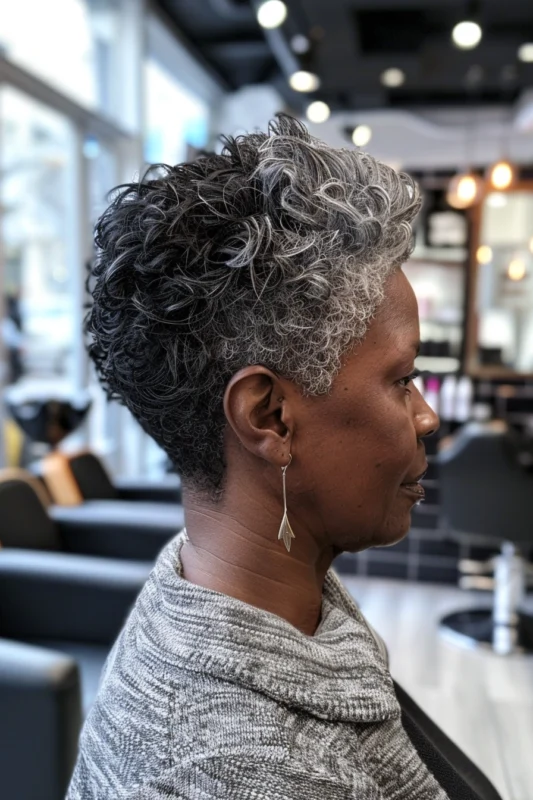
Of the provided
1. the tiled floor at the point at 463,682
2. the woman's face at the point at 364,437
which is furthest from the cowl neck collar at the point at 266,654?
the tiled floor at the point at 463,682

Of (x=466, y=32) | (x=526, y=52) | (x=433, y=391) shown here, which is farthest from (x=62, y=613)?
(x=526, y=52)

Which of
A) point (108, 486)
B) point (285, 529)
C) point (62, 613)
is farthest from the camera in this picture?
point (108, 486)

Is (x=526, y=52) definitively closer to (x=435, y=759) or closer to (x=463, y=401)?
(x=463, y=401)

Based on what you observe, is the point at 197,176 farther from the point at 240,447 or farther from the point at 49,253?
the point at 49,253

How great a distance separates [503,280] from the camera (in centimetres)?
449

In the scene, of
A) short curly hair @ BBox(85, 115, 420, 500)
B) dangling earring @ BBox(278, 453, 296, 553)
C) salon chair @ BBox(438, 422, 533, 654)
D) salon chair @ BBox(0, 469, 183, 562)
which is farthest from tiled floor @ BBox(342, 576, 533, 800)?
short curly hair @ BBox(85, 115, 420, 500)

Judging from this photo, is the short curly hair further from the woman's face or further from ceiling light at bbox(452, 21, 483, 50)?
ceiling light at bbox(452, 21, 483, 50)

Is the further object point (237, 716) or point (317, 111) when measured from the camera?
point (317, 111)

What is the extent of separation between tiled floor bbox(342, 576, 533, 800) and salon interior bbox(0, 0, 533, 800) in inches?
0.4

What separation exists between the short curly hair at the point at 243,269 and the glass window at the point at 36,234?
2746mm

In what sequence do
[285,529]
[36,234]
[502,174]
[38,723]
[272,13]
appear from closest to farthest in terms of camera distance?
[285,529], [38,723], [272,13], [36,234], [502,174]

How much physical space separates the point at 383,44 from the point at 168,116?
1.75 metres

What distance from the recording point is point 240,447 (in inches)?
24.9

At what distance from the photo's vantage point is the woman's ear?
23.6 inches
